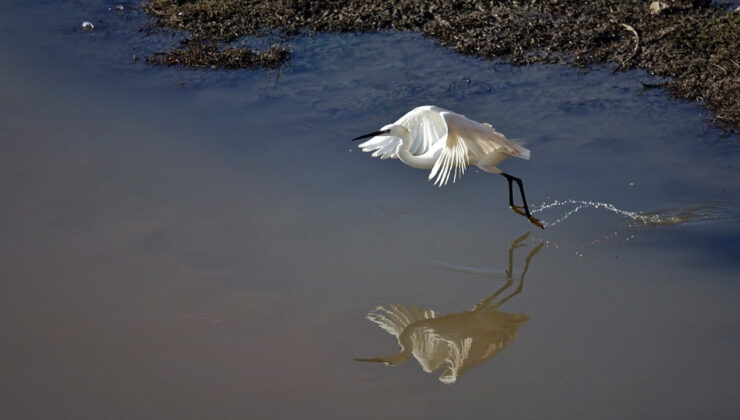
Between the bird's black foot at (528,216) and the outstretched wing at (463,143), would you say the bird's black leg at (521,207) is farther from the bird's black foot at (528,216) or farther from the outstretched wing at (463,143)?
the outstretched wing at (463,143)

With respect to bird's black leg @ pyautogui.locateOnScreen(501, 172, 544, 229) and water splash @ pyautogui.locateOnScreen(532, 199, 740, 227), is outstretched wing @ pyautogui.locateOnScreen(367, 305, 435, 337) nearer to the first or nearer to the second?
bird's black leg @ pyautogui.locateOnScreen(501, 172, 544, 229)

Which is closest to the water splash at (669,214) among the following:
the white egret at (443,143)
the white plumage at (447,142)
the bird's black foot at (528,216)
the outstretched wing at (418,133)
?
the bird's black foot at (528,216)

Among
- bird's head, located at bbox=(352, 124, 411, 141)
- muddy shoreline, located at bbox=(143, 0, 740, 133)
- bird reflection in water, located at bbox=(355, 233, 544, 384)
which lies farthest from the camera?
muddy shoreline, located at bbox=(143, 0, 740, 133)

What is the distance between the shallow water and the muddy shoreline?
0.22 meters

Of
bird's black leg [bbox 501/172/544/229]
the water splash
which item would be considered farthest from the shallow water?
bird's black leg [bbox 501/172/544/229]

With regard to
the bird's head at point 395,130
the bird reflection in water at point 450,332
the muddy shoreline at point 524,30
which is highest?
the bird's head at point 395,130

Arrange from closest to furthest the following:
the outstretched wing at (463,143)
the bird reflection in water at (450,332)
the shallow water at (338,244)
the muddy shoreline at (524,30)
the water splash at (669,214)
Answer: the shallow water at (338,244)
the bird reflection in water at (450,332)
the outstretched wing at (463,143)
the water splash at (669,214)
the muddy shoreline at (524,30)

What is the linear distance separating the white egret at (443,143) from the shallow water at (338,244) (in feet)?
1.49

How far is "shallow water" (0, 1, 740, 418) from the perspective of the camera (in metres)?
4.57

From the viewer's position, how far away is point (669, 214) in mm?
6160

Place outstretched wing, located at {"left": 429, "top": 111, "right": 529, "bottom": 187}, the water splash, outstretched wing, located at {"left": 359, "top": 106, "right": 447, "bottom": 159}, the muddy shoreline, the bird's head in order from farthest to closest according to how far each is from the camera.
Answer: the muddy shoreline
the water splash
outstretched wing, located at {"left": 359, "top": 106, "right": 447, "bottom": 159}
the bird's head
outstretched wing, located at {"left": 429, "top": 111, "right": 529, "bottom": 187}

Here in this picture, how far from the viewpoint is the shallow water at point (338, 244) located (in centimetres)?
457

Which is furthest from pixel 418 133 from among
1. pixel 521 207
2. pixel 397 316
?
pixel 397 316

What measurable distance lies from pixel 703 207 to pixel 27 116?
5.55 meters
